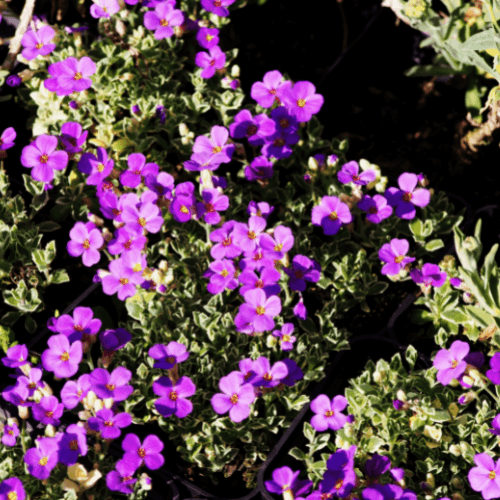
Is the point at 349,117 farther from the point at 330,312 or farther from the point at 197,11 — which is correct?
the point at 330,312

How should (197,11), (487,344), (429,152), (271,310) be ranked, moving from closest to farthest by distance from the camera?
(271,310) < (487,344) < (197,11) < (429,152)

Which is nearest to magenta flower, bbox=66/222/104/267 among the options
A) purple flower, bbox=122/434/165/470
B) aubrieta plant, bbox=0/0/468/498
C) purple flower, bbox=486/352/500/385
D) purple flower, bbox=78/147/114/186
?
aubrieta plant, bbox=0/0/468/498

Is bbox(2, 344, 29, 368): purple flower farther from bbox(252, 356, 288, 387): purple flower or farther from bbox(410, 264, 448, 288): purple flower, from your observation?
bbox(410, 264, 448, 288): purple flower

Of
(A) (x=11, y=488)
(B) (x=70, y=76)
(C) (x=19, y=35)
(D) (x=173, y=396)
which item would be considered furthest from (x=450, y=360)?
(C) (x=19, y=35)

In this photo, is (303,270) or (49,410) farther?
(303,270)

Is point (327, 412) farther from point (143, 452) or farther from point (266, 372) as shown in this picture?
point (143, 452)

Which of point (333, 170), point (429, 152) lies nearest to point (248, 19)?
point (429, 152)
